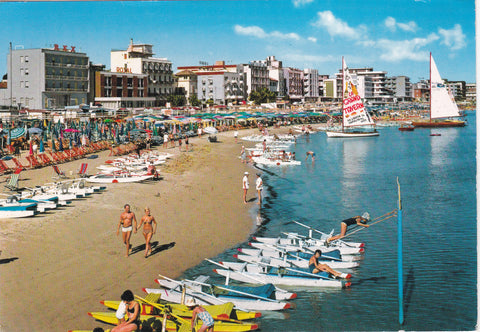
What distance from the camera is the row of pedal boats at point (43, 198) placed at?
1698 cm

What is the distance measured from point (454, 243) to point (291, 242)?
6136 mm

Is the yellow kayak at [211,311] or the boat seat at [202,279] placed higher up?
the boat seat at [202,279]

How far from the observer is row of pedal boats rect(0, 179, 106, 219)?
17.0 m

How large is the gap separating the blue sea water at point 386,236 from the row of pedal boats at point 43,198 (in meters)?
6.39

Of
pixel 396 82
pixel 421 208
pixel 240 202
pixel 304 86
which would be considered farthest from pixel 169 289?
pixel 396 82

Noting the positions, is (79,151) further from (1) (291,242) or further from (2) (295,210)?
(1) (291,242)

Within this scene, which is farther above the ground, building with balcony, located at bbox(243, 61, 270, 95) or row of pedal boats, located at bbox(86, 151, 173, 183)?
building with balcony, located at bbox(243, 61, 270, 95)

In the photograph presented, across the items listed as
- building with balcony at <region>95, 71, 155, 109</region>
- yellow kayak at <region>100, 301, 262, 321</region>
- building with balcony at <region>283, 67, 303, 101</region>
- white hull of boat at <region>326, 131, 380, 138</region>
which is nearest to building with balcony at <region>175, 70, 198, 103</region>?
building with balcony at <region>95, 71, 155, 109</region>

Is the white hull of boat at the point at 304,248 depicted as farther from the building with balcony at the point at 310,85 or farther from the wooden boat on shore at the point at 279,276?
the building with balcony at the point at 310,85

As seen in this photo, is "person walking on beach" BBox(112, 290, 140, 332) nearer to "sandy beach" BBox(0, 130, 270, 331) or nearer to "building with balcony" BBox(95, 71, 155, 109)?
"sandy beach" BBox(0, 130, 270, 331)

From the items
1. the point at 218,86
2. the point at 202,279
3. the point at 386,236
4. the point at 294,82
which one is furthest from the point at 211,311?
the point at 294,82

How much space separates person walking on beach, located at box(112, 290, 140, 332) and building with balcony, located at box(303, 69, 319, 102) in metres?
158

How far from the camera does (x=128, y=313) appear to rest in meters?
10.7

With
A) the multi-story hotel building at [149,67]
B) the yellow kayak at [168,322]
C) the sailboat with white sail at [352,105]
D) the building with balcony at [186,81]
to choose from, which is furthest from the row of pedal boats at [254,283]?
the building with balcony at [186,81]
